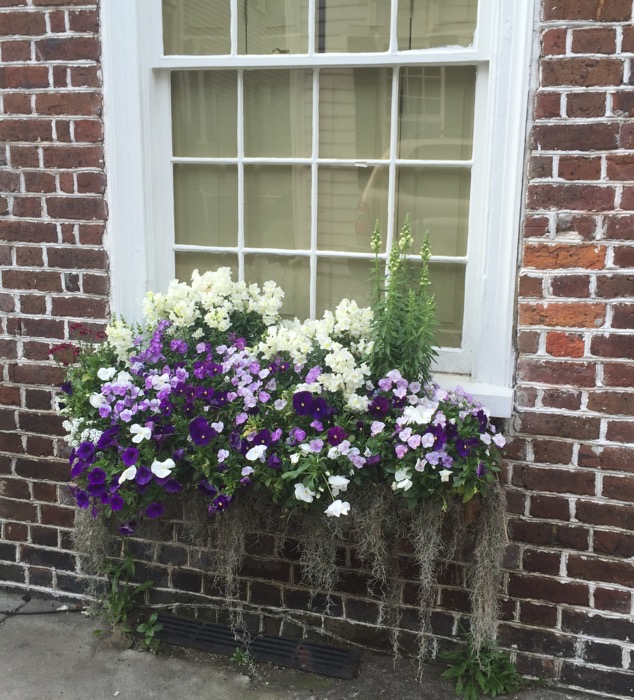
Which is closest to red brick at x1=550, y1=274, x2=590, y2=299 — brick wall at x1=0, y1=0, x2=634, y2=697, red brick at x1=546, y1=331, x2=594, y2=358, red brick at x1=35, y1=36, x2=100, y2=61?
brick wall at x1=0, y1=0, x2=634, y2=697

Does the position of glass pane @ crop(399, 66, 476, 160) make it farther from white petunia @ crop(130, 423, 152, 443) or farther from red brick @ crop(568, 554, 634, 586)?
red brick @ crop(568, 554, 634, 586)

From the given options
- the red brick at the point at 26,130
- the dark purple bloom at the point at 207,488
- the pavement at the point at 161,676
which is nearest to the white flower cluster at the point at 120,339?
the dark purple bloom at the point at 207,488

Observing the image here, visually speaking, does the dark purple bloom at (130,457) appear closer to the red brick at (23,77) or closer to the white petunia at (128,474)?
the white petunia at (128,474)

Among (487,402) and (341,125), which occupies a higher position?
(341,125)

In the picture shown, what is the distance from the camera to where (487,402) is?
103 inches

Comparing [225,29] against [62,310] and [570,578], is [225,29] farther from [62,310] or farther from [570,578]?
[570,578]

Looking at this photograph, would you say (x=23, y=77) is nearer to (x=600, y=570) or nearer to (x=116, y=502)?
(x=116, y=502)

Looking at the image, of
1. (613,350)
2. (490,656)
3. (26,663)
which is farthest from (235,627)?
(613,350)

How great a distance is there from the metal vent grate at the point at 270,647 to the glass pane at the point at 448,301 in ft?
4.34

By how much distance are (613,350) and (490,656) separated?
1.23 m

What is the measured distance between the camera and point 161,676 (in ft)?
9.30

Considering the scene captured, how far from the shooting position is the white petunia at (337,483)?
7.38 feet

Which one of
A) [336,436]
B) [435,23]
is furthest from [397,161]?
[336,436]

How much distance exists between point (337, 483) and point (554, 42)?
1.62 metres
